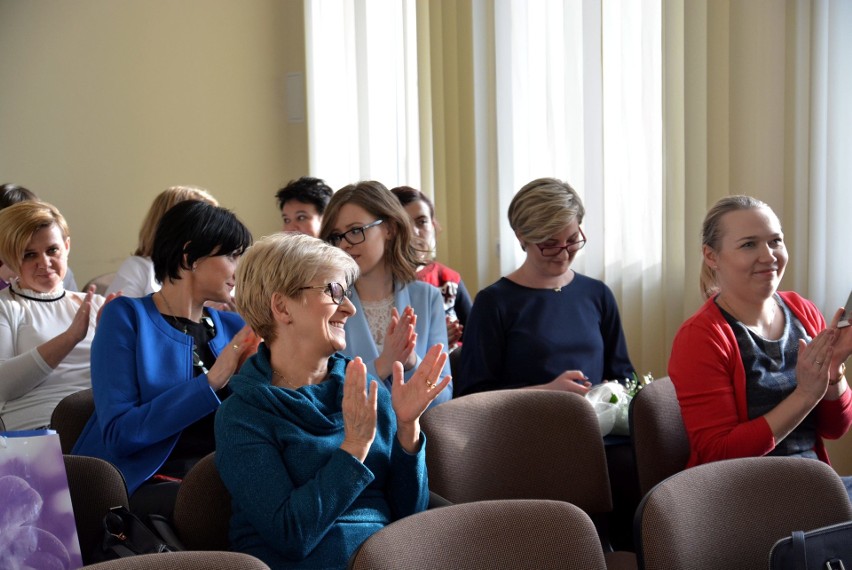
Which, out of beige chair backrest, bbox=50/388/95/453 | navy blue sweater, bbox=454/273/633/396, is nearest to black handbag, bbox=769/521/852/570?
navy blue sweater, bbox=454/273/633/396

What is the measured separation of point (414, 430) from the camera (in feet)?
7.18

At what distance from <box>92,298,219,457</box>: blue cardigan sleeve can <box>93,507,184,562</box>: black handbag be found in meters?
0.54

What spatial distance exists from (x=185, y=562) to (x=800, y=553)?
112 cm

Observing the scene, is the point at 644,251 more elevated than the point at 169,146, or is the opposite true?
the point at 169,146

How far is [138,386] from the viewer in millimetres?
2836

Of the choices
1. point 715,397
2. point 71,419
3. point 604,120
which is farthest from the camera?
point 604,120

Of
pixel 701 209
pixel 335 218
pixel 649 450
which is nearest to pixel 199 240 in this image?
pixel 335 218

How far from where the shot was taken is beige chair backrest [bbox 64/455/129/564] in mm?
2230

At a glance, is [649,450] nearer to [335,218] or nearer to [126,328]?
[335,218]

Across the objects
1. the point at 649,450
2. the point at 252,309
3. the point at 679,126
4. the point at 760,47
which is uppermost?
the point at 760,47

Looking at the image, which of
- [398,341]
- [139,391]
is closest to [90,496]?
[139,391]

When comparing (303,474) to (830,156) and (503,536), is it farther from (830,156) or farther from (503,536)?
(830,156)

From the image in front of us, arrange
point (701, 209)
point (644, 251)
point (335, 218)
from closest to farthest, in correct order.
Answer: point (335, 218), point (701, 209), point (644, 251)

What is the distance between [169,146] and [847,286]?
4.70 meters
